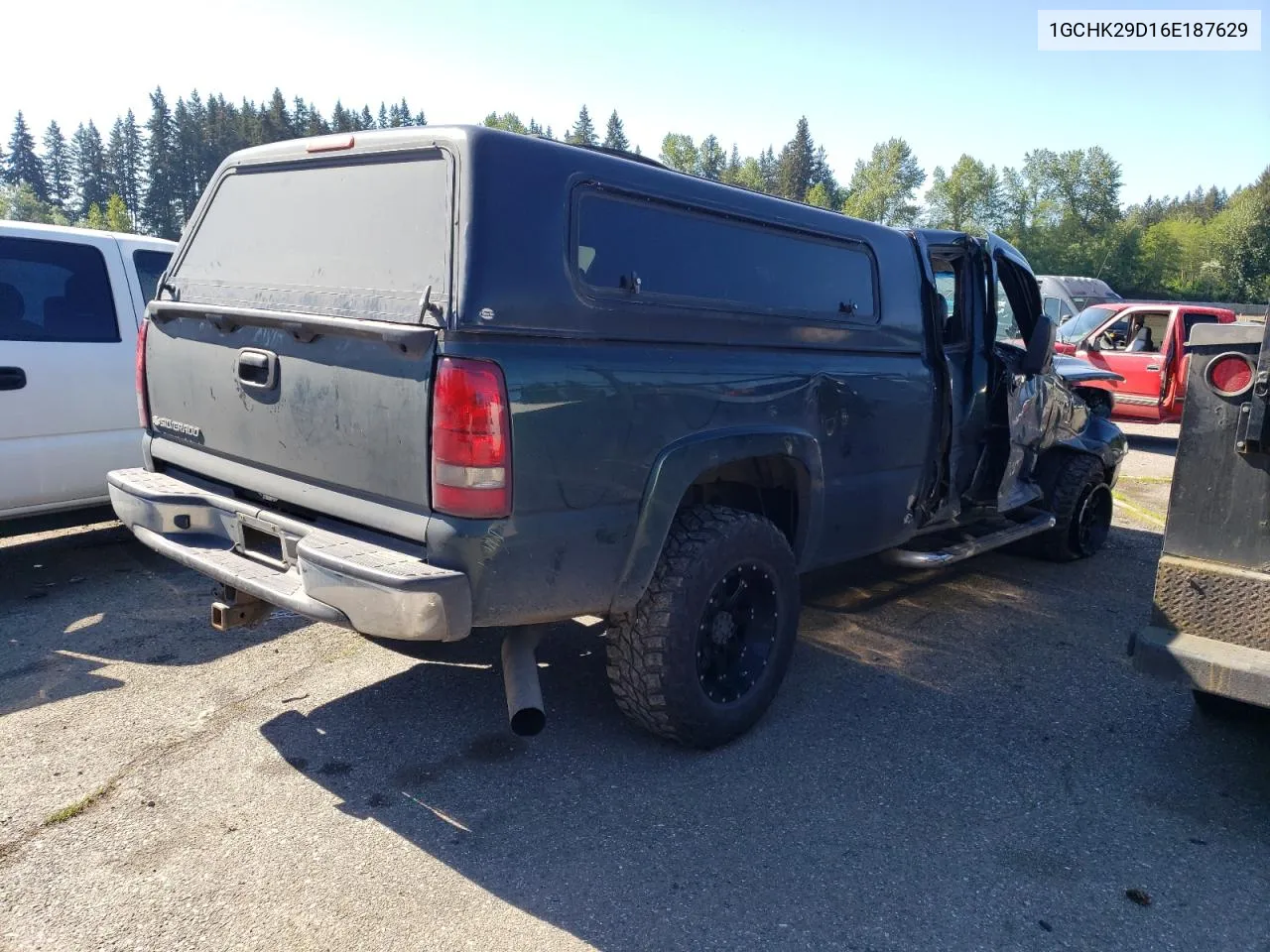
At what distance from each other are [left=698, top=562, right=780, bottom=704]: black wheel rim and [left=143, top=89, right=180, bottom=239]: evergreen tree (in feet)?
340

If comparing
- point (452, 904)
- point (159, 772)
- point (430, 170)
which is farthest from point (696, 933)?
point (430, 170)

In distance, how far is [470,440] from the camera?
267 centimetres

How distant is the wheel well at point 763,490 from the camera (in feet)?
12.0

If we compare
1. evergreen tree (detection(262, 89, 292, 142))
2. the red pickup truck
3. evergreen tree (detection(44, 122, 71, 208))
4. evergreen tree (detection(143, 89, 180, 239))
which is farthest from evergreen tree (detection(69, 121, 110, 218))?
the red pickup truck

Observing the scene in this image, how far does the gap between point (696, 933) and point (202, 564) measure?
2087mm

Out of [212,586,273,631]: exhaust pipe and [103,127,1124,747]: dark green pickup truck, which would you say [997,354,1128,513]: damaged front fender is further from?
[212,586,273,631]: exhaust pipe

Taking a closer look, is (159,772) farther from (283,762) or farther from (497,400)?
(497,400)

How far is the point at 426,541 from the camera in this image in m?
2.74

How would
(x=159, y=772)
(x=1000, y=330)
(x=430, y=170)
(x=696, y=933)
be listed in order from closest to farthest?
(x=696, y=933), (x=430, y=170), (x=159, y=772), (x=1000, y=330)

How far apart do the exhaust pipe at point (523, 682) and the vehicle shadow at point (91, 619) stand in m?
1.88

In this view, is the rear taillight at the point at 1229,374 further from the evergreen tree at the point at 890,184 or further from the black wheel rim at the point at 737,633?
the evergreen tree at the point at 890,184

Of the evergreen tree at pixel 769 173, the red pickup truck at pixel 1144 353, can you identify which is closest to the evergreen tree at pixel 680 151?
the evergreen tree at pixel 769 173

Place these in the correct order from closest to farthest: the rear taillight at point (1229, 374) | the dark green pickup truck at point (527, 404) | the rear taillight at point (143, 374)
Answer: the dark green pickup truck at point (527, 404) < the rear taillight at point (1229, 374) < the rear taillight at point (143, 374)

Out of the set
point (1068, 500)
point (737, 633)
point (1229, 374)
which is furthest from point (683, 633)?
point (1068, 500)
